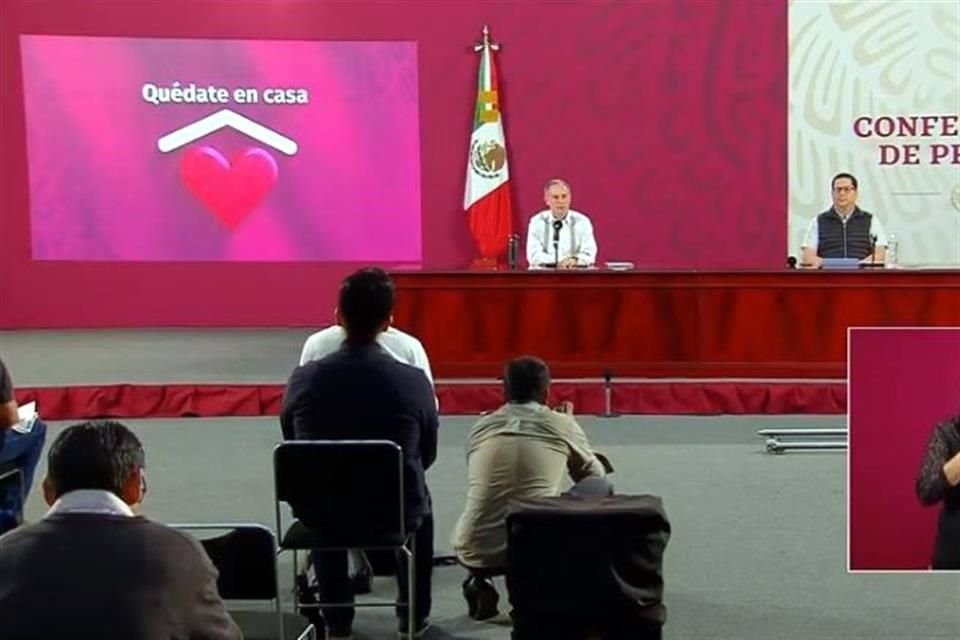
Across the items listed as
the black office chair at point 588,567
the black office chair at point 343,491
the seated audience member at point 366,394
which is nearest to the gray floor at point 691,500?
the black office chair at point 343,491

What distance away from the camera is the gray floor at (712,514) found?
11.6 feet

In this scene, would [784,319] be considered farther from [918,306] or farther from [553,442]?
[553,442]

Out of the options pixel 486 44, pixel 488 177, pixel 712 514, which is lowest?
pixel 712 514

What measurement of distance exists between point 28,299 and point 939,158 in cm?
710

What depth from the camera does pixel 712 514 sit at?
15.4 ft

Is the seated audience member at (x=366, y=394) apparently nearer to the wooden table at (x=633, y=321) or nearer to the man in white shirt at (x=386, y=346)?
the man in white shirt at (x=386, y=346)

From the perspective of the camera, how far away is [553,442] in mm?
3383

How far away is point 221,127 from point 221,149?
0.17 m

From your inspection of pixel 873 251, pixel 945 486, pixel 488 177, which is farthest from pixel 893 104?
pixel 945 486

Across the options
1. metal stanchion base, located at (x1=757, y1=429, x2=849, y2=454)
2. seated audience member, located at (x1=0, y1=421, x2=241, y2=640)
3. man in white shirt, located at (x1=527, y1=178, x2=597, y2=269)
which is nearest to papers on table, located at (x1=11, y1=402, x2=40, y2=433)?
seated audience member, located at (x1=0, y1=421, x2=241, y2=640)

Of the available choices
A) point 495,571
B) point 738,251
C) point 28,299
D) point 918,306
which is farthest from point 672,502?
point 28,299

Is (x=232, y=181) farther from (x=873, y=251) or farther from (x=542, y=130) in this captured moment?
(x=873, y=251)

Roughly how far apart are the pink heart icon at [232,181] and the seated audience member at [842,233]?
4351mm

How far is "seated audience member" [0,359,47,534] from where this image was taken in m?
3.26
